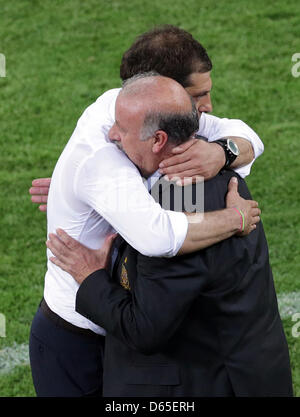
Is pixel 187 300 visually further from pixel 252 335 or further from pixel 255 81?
pixel 255 81

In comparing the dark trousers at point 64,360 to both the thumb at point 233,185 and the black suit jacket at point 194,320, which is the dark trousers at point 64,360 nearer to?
the black suit jacket at point 194,320

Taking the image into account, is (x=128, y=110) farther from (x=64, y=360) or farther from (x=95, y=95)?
(x=95, y=95)

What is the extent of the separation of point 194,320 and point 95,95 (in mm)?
Answer: 4950

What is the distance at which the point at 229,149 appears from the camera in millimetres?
2902

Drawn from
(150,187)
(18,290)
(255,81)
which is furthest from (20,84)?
Answer: (150,187)

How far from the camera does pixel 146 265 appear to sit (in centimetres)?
251

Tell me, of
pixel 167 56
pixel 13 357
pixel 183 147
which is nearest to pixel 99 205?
pixel 183 147

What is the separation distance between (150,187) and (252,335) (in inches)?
24.0

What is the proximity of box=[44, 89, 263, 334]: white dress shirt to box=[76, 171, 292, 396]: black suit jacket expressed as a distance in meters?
0.09

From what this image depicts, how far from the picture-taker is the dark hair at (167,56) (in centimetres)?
296

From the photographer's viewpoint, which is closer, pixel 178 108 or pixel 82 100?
pixel 178 108

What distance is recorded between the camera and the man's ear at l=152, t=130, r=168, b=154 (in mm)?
2551
